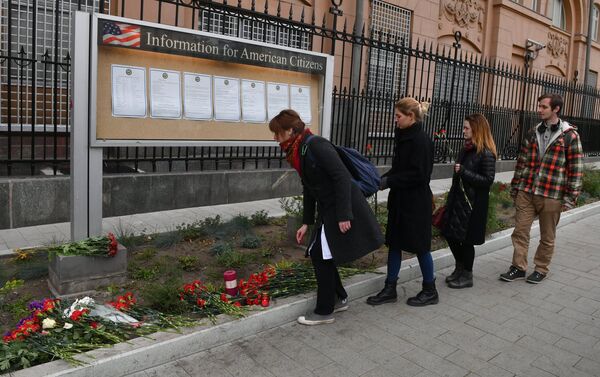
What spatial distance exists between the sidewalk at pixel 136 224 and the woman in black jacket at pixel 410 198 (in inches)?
116

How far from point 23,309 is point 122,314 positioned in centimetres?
78

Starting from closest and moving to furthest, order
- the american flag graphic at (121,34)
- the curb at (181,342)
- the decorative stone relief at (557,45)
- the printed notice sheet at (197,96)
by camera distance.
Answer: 1. the curb at (181,342)
2. the american flag graphic at (121,34)
3. the printed notice sheet at (197,96)
4. the decorative stone relief at (557,45)

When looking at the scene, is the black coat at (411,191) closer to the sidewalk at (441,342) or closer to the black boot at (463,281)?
the sidewalk at (441,342)

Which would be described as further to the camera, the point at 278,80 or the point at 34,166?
the point at 34,166

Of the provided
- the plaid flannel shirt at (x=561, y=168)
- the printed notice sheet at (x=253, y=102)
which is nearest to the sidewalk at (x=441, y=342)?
the plaid flannel shirt at (x=561, y=168)

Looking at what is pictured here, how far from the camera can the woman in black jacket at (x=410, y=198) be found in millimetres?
4312

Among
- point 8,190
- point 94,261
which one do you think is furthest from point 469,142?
point 8,190

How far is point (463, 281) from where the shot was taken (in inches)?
209

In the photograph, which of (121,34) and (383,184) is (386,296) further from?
(121,34)

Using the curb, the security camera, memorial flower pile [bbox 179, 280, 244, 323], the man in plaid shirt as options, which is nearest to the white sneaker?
the curb

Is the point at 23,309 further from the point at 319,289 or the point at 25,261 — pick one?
the point at 319,289

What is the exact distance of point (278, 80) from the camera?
5.61 meters

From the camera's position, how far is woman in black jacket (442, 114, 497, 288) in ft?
16.2

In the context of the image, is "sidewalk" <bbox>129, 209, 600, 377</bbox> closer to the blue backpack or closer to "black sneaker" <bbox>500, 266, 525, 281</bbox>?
"black sneaker" <bbox>500, 266, 525, 281</bbox>
